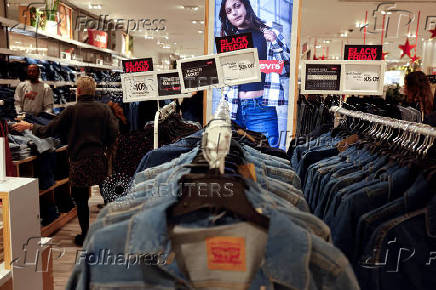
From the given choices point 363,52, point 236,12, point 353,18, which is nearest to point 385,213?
point 363,52

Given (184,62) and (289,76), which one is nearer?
(184,62)

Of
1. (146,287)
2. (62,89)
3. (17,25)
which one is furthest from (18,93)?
(146,287)

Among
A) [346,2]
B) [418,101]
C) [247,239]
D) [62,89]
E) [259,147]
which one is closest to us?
[247,239]

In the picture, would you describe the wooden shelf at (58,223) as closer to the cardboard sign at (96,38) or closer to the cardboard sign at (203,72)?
the cardboard sign at (203,72)

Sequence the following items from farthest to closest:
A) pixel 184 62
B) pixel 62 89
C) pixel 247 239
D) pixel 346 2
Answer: pixel 346 2, pixel 62 89, pixel 184 62, pixel 247 239

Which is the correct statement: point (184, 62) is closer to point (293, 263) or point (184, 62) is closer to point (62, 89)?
point (293, 263)

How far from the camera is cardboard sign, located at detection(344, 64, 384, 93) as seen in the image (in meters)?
2.75

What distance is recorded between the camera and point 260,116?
152 inches

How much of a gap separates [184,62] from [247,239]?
4.87 feet

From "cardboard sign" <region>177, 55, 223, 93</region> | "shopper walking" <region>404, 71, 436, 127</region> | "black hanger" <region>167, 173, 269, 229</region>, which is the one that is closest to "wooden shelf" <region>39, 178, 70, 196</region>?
"cardboard sign" <region>177, 55, 223, 93</region>

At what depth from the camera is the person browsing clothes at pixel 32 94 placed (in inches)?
204

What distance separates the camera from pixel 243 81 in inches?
90.1

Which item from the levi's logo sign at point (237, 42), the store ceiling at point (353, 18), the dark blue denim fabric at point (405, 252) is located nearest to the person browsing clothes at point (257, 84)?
the levi's logo sign at point (237, 42)

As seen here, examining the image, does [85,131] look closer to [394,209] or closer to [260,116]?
[260,116]
